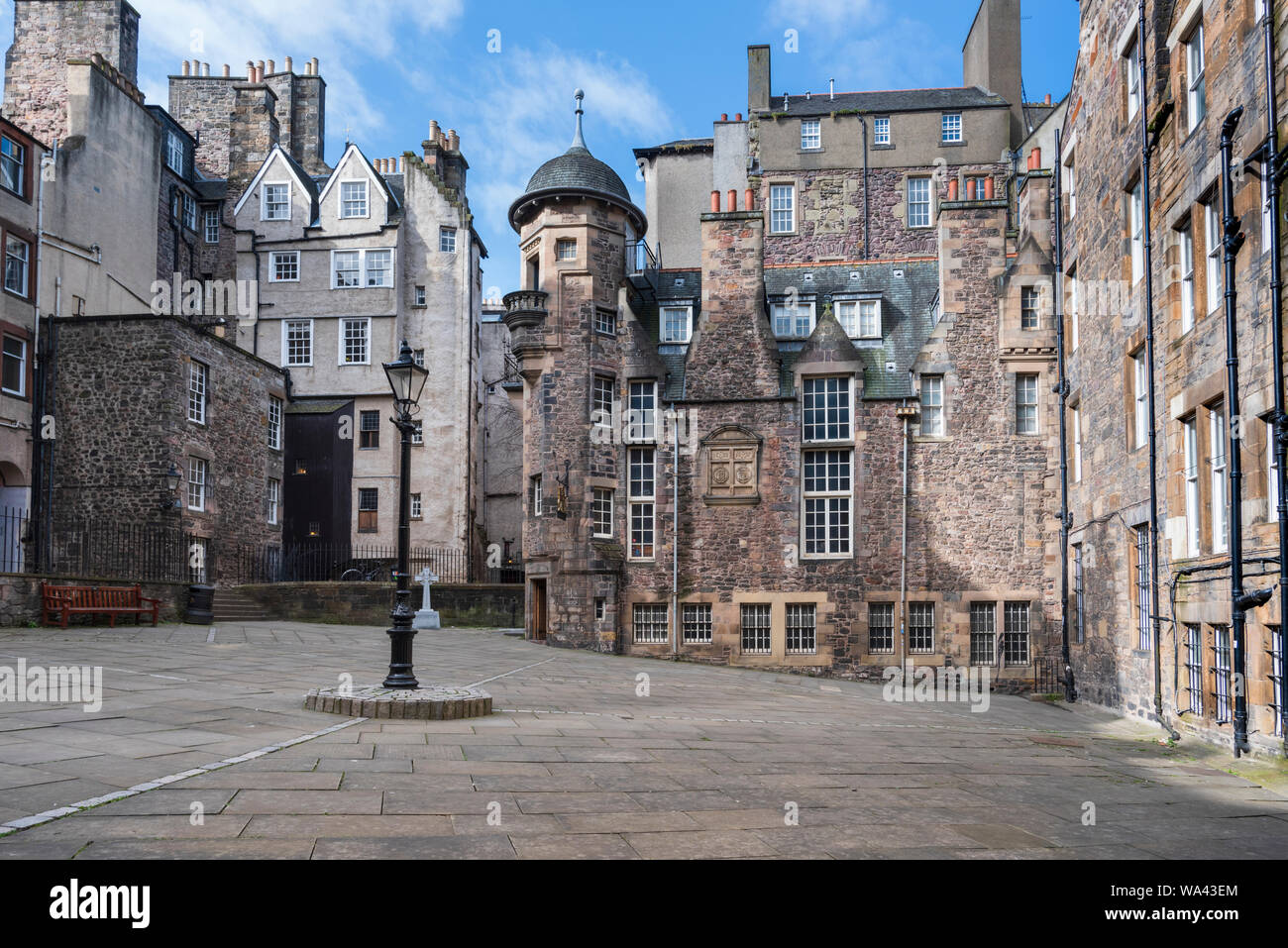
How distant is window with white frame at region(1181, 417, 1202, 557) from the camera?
13.6 m

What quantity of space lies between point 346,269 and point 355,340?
277cm

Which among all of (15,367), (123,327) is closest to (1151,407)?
(123,327)

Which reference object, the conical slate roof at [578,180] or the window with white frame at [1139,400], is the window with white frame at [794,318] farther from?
the window with white frame at [1139,400]

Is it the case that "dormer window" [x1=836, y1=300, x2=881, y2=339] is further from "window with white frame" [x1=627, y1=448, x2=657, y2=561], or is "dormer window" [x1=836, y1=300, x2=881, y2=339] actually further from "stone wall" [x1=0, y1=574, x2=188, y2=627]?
"stone wall" [x1=0, y1=574, x2=188, y2=627]

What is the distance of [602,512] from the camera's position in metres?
27.6

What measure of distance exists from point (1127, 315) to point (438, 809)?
45.7ft

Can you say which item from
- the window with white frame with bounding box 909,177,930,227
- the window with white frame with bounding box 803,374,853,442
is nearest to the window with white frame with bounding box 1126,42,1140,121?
the window with white frame with bounding box 803,374,853,442

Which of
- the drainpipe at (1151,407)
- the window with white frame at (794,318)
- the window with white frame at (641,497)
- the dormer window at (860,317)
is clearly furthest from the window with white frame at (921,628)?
the drainpipe at (1151,407)

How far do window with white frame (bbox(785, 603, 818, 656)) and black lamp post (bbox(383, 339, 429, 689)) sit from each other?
617 inches

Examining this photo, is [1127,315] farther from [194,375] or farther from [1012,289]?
[194,375]

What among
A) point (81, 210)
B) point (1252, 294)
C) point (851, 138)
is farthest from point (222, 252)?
point (1252, 294)

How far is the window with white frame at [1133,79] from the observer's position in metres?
16.2

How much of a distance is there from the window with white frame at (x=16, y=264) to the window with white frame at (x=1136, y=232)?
26827mm

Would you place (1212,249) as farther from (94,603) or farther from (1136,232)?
(94,603)
